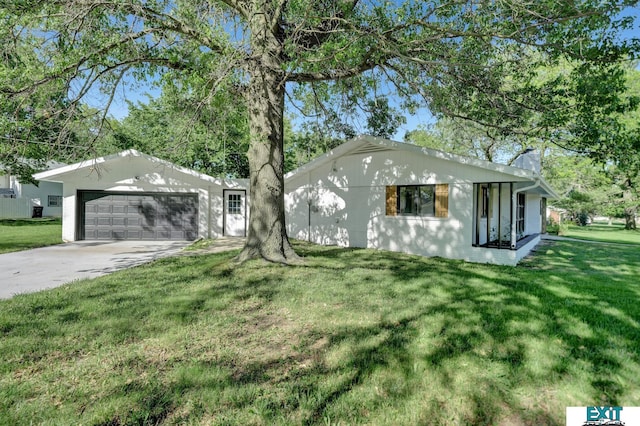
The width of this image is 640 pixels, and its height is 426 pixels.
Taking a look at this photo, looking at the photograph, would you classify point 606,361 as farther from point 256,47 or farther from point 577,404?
point 256,47

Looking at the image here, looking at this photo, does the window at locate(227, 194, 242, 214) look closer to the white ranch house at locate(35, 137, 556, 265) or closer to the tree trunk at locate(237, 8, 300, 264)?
Result: the white ranch house at locate(35, 137, 556, 265)

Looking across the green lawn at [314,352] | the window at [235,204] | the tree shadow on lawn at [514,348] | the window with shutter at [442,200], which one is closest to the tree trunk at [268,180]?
the green lawn at [314,352]

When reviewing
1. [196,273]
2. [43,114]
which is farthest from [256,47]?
[196,273]

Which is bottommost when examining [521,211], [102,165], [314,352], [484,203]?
[314,352]

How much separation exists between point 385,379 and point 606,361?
229 centimetres

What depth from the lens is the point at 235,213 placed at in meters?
15.3

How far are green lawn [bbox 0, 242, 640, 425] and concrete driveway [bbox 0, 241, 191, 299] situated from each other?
129cm

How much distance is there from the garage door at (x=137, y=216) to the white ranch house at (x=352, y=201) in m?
0.04

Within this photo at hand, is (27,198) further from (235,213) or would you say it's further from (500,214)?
(500,214)

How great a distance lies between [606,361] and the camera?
10.7 feet

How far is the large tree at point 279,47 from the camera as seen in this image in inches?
223

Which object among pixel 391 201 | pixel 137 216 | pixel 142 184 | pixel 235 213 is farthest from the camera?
pixel 235 213

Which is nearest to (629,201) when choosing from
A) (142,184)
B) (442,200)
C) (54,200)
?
(442,200)

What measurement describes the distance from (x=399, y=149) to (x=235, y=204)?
8.25 metres
